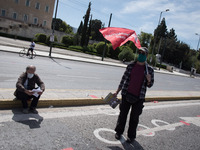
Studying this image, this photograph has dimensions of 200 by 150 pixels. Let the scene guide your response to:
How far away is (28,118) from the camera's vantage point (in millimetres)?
4090

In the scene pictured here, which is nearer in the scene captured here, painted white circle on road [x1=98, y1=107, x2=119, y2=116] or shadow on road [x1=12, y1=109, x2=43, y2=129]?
shadow on road [x1=12, y1=109, x2=43, y2=129]

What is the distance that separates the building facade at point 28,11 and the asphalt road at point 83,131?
1891 inches

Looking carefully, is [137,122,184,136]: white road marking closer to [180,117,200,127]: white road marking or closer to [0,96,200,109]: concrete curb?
[180,117,200,127]: white road marking

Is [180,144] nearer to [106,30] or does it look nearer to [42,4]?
[106,30]

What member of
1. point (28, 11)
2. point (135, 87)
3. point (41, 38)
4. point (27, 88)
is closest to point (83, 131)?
point (135, 87)

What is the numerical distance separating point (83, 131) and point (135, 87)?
4.80 feet

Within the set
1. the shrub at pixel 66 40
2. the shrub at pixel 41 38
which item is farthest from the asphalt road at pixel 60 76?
the shrub at pixel 66 40

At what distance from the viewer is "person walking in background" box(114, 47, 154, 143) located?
369cm

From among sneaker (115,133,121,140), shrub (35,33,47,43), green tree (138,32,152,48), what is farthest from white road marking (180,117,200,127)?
green tree (138,32,152,48)

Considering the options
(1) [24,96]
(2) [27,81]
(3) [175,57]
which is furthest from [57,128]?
(3) [175,57]

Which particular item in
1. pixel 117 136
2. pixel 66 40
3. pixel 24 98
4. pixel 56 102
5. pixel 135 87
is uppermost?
pixel 66 40

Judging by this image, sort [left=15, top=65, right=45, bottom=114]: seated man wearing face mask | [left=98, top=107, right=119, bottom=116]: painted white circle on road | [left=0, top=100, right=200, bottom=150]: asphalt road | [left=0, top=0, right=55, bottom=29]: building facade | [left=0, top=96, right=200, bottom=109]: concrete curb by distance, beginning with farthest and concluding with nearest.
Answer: [left=0, top=0, right=55, bottom=29]: building facade → [left=98, top=107, right=119, bottom=116]: painted white circle on road → [left=0, top=96, right=200, bottom=109]: concrete curb → [left=15, top=65, right=45, bottom=114]: seated man wearing face mask → [left=0, top=100, right=200, bottom=150]: asphalt road

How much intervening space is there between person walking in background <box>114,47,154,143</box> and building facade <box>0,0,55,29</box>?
4900 cm

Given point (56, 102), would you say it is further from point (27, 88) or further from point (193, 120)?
point (193, 120)
